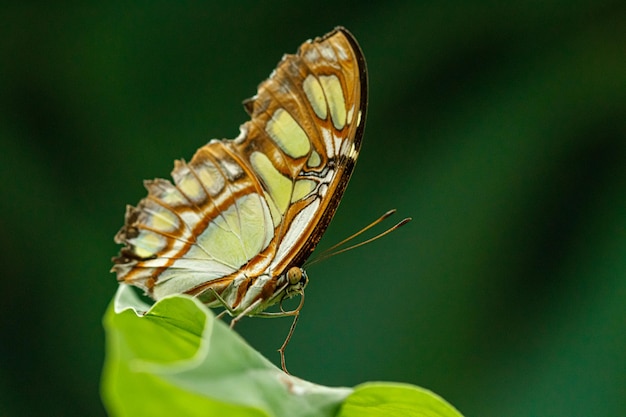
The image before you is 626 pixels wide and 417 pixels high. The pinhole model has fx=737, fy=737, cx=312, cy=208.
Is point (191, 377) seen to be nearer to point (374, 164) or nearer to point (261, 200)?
point (261, 200)

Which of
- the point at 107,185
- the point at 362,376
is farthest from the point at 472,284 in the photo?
the point at 107,185

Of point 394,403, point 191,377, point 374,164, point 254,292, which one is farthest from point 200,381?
point 374,164

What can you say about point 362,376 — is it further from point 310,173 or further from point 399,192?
point 310,173

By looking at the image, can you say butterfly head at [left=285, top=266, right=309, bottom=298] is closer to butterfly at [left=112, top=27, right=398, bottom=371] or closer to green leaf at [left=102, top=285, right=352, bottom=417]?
butterfly at [left=112, top=27, right=398, bottom=371]

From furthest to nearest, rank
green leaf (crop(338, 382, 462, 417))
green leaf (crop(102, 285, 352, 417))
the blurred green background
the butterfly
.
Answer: the blurred green background → the butterfly → green leaf (crop(338, 382, 462, 417)) → green leaf (crop(102, 285, 352, 417))

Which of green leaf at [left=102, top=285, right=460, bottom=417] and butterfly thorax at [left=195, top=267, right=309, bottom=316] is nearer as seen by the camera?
green leaf at [left=102, top=285, right=460, bottom=417]

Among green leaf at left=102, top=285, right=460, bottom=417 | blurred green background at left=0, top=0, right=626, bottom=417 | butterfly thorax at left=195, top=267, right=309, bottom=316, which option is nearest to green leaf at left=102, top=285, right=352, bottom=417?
green leaf at left=102, top=285, right=460, bottom=417
